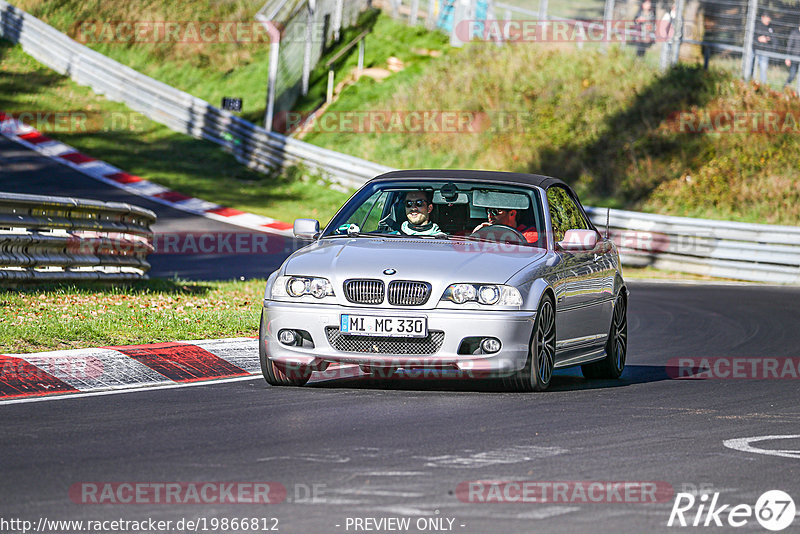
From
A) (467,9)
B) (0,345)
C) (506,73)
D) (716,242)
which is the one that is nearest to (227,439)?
(0,345)

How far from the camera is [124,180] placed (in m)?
28.2

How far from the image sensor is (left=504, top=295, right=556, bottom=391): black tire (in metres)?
8.96

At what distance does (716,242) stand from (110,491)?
1807 centimetres

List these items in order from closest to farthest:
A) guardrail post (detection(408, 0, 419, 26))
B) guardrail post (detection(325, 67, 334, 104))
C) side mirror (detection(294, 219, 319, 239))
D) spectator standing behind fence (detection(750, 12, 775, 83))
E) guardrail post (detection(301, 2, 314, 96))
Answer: side mirror (detection(294, 219, 319, 239)), spectator standing behind fence (detection(750, 12, 775, 83)), guardrail post (detection(301, 2, 314, 96)), guardrail post (detection(325, 67, 334, 104)), guardrail post (detection(408, 0, 419, 26))

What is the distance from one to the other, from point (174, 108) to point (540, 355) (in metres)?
25.2

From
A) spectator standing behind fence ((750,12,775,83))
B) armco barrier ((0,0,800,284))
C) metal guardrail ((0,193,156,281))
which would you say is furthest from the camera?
spectator standing behind fence ((750,12,775,83))

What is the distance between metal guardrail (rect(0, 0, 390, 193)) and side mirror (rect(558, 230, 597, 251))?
17.8 m

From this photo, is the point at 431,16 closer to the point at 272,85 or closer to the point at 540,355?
the point at 272,85

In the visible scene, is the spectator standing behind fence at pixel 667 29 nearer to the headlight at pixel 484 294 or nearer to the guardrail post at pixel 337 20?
the guardrail post at pixel 337 20

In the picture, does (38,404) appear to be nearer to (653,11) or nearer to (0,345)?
(0,345)

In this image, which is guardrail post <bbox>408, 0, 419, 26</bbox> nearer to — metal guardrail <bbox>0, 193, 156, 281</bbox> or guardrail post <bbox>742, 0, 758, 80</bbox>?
guardrail post <bbox>742, 0, 758, 80</bbox>

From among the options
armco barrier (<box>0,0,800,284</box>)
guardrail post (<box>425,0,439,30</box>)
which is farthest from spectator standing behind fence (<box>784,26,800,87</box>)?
guardrail post (<box>425,0,439,30</box>)

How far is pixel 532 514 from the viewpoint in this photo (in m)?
5.46

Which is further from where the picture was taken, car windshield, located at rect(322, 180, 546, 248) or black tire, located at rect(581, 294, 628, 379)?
black tire, located at rect(581, 294, 628, 379)
